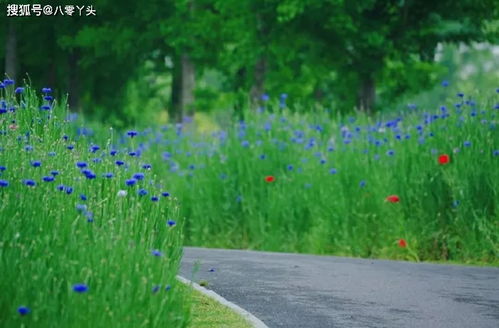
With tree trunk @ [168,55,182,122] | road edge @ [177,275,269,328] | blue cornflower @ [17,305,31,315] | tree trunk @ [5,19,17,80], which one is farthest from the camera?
tree trunk @ [168,55,182,122]

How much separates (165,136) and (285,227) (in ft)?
19.4

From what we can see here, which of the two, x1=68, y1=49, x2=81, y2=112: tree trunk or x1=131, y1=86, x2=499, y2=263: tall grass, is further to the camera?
x1=68, y1=49, x2=81, y2=112: tree trunk

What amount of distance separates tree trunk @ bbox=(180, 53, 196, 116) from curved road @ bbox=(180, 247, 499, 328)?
49.7 ft

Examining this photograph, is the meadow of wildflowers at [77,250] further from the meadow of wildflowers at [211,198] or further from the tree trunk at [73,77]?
the tree trunk at [73,77]

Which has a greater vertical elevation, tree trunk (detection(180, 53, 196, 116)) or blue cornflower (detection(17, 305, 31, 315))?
tree trunk (detection(180, 53, 196, 116))

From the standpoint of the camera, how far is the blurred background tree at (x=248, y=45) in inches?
926

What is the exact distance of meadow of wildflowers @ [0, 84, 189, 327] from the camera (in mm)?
5883

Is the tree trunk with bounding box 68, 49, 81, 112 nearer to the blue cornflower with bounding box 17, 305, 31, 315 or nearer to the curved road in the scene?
the curved road

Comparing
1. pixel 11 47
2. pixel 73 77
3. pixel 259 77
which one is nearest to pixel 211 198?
pixel 259 77

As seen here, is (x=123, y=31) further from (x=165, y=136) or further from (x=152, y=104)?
(x=152, y=104)

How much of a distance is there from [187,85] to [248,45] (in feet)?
13.0

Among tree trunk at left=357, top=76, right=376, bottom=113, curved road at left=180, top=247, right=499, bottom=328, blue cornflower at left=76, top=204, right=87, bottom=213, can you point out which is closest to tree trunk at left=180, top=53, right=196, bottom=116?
tree trunk at left=357, top=76, right=376, bottom=113

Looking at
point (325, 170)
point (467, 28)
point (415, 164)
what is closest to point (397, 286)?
point (415, 164)

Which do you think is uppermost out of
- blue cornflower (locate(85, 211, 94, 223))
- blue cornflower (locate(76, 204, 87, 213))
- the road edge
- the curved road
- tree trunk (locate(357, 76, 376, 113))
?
tree trunk (locate(357, 76, 376, 113))
